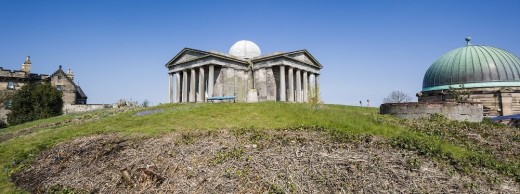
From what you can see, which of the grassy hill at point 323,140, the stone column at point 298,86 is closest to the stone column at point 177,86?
the stone column at point 298,86

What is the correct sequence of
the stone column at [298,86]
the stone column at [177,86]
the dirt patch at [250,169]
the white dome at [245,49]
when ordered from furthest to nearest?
the white dome at [245,49], the stone column at [177,86], the stone column at [298,86], the dirt patch at [250,169]

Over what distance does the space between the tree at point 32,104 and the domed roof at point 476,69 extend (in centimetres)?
5090

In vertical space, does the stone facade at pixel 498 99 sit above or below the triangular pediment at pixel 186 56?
below

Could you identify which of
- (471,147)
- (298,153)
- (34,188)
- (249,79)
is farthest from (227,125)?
(249,79)

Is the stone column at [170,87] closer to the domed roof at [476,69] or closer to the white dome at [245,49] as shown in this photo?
the white dome at [245,49]

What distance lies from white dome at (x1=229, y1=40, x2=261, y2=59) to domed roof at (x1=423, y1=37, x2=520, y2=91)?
24817 mm

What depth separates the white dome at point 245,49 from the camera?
4516 cm

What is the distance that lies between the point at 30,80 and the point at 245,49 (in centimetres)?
3872

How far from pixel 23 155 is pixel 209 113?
970 cm

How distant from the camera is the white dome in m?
45.2

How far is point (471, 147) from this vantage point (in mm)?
13141

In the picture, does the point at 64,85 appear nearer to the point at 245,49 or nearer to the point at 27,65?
the point at 27,65

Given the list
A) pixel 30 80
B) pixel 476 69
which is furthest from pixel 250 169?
pixel 30 80

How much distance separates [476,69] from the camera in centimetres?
3516
